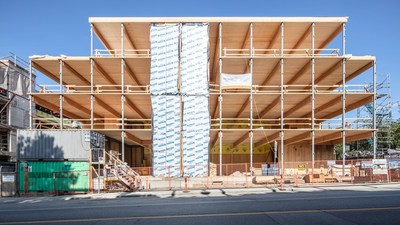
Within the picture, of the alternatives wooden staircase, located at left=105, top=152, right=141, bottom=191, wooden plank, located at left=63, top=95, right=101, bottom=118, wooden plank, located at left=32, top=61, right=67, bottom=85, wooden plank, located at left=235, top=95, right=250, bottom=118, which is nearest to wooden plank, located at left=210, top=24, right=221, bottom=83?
wooden plank, located at left=235, top=95, right=250, bottom=118

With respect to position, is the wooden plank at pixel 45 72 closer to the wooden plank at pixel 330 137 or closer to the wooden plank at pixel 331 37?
the wooden plank at pixel 331 37

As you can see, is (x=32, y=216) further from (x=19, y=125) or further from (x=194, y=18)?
(x=19, y=125)

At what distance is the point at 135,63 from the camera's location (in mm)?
28875

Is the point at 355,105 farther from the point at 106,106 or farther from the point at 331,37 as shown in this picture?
the point at 106,106

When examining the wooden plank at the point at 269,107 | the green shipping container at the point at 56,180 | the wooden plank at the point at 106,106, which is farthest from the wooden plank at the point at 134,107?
the wooden plank at the point at 269,107

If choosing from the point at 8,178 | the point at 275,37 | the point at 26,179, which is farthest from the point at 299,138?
the point at 8,178

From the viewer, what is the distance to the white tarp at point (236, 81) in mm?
27594

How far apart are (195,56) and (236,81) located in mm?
4298

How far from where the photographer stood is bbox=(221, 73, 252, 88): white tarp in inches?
1086

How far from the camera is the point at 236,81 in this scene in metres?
27.8

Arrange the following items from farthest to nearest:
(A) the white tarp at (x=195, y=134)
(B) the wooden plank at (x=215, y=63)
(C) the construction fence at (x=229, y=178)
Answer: (B) the wooden plank at (x=215, y=63) < (A) the white tarp at (x=195, y=134) < (C) the construction fence at (x=229, y=178)

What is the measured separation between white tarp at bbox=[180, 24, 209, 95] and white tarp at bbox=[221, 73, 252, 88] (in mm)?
1652

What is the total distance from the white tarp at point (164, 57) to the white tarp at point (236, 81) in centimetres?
429

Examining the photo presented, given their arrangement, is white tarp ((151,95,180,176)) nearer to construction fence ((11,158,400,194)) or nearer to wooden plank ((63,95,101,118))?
construction fence ((11,158,400,194))
